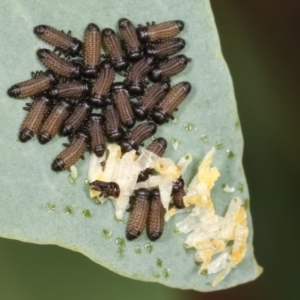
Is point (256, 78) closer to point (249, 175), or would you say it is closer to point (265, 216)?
point (249, 175)

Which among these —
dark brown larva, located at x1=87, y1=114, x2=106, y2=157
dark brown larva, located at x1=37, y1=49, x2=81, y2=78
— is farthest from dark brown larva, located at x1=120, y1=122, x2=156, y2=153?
dark brown larva, located at x1=37, y1=49, x2=81, y2=78

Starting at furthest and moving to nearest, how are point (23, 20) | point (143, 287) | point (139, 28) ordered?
point (143, 287) < point (139, 28) < point (23, 20)

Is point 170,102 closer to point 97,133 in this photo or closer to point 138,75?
point 138,75

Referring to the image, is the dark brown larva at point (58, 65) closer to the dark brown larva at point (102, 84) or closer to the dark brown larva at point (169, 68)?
the dark brown larva at point (102, 84)

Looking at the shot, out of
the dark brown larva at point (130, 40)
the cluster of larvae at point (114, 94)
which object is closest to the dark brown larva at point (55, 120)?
the cluster of larvae at point (114, 94)

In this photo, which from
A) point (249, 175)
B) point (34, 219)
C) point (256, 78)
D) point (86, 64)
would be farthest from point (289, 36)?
point (34, 219)

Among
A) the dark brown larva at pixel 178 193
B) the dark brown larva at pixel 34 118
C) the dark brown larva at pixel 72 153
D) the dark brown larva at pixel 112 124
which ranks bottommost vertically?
the dark brown larva at pixel 178 193
